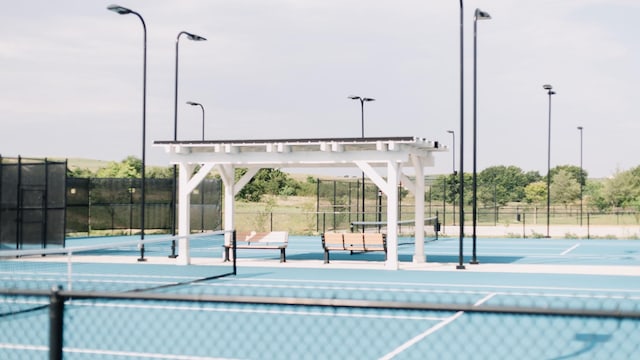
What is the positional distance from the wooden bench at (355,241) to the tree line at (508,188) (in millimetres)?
42073

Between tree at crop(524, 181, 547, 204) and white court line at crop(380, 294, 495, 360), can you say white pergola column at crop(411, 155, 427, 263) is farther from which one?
tree at crop(524, 181, 547, 204)

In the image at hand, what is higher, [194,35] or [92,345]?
[194,35]

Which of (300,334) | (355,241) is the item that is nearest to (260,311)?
(300,334)

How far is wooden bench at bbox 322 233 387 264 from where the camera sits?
26594 millimetres

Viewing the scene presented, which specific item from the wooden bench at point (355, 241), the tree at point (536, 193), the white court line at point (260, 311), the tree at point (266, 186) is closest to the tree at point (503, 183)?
the tree at point (536, 193)

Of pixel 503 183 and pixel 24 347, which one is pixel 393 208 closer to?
pixel 24 347

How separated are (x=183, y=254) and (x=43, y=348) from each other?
15121mm

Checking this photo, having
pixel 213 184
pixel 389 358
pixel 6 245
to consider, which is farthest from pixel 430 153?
pixel 213 184

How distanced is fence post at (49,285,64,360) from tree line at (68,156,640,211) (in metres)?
64.1

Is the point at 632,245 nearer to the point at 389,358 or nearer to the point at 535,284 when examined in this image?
the point at 535,284

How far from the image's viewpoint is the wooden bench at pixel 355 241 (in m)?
26.6

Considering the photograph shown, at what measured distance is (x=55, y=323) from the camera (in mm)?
5273

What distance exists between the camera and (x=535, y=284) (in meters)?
20.3

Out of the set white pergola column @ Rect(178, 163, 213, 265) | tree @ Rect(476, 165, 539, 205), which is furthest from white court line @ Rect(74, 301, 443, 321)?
tree @ Rect(476, 165, 539, 205)
